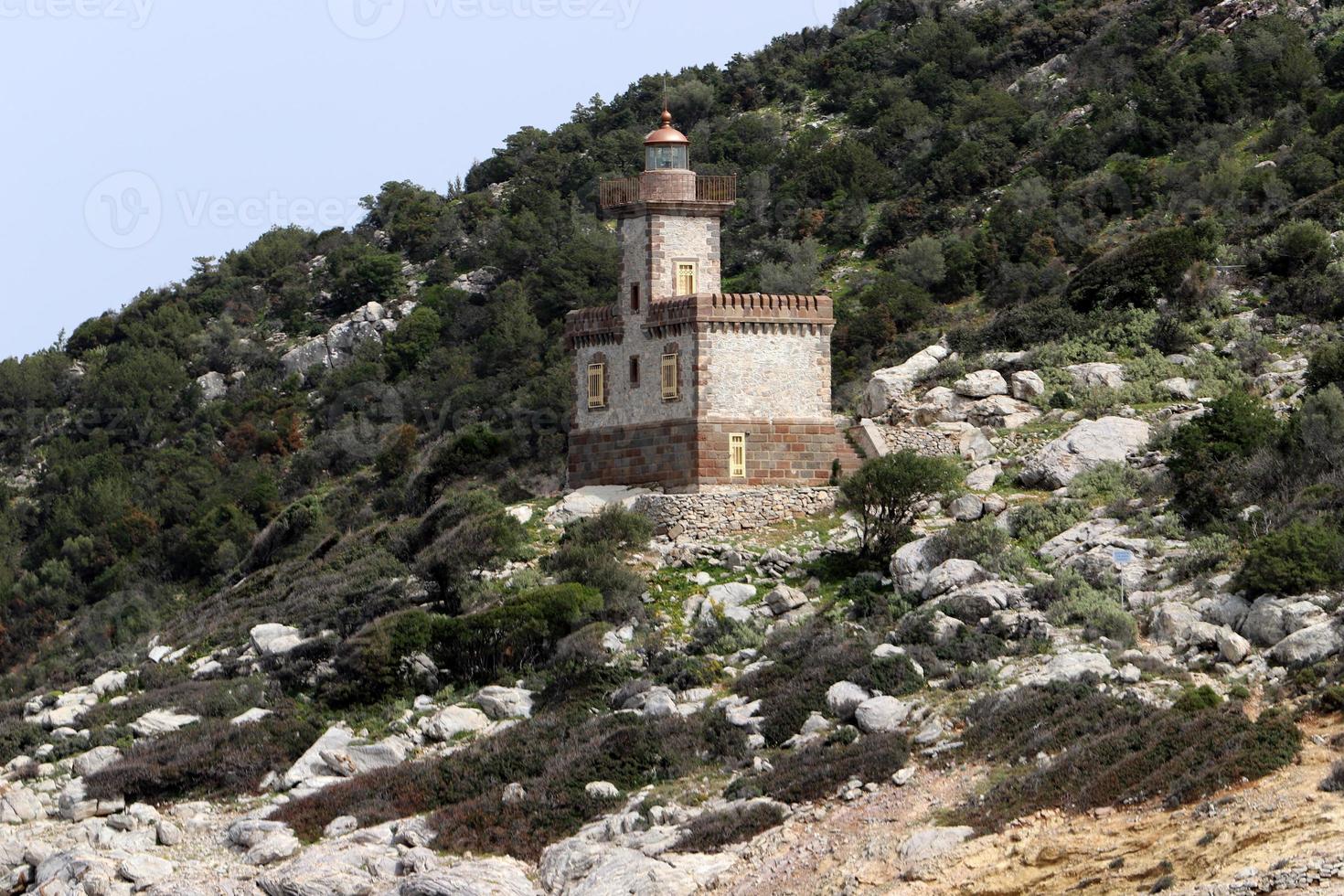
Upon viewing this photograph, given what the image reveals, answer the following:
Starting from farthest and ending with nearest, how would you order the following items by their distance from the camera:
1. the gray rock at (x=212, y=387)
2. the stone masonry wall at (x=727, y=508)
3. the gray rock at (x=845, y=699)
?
1. the gray rock at (x=212, y=387)
2. the stone masonry wall at (x=727, y=508)
3. the gray rock at (x=845, y=699)

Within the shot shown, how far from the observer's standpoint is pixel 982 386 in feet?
183

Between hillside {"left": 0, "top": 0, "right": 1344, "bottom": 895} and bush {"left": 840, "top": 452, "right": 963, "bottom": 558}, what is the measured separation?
248 millimetres

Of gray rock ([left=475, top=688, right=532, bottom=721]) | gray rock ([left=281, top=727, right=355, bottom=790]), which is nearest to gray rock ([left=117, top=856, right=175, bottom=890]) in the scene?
gray rock ([left=281, top=727, right=355, bottom=790])

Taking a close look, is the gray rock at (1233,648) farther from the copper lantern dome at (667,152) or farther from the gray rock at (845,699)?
the copper lantern dome at (667,152)

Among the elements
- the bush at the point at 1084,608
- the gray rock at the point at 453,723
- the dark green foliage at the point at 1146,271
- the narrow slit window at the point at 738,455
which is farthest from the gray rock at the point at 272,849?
the dark green foliage at the point at 1146,271

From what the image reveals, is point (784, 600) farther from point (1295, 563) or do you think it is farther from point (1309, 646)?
point (1309, 646)

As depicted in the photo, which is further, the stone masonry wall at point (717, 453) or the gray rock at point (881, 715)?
the stone masonry wall at point (717, 453)

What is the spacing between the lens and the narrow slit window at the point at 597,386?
52562 mm

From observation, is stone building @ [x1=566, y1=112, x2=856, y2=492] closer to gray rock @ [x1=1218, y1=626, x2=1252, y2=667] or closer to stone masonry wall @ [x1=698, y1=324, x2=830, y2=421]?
stone masonry wall @ [x1=698, y1=324, x2=830, y2=421]

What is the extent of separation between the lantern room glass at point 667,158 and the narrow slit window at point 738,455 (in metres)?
6.78

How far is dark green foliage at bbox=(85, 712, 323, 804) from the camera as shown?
4125 cm

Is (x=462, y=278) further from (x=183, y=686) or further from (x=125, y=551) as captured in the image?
(x=183, y=686)

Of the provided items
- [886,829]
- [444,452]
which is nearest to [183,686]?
[444,452]

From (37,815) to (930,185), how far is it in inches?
2069
